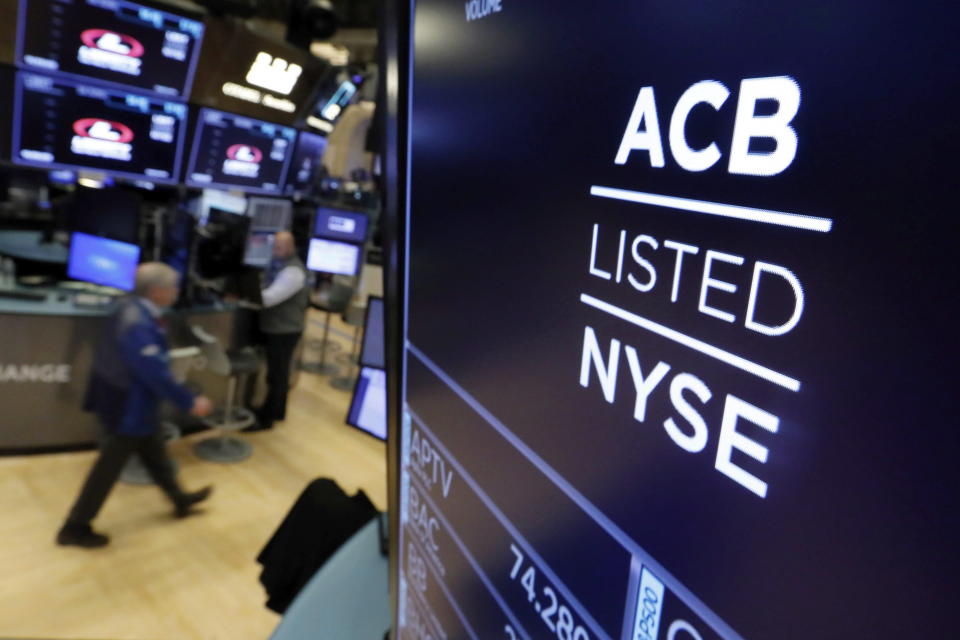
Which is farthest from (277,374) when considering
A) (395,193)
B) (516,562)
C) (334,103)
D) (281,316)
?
(516,562)

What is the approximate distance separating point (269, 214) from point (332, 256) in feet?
2.35

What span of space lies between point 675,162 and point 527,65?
27 centimetres

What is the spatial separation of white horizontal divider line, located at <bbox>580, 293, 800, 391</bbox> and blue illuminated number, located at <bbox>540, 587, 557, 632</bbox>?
34 centimetres

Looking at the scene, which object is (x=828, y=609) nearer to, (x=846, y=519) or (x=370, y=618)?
(x=846, y=519)

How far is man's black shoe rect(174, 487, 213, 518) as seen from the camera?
4.22 m

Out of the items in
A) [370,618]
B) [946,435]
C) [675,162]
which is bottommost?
[370,618]

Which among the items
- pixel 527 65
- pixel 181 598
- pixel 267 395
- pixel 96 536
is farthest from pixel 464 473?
pixel 267 395

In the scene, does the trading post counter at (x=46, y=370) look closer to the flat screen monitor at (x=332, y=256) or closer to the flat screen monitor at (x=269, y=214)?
the flat screen monitor at (x=269, y=214)

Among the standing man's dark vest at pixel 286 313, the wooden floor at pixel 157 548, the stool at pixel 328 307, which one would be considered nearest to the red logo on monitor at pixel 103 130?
the standing man's dark vest at pixel 286 313

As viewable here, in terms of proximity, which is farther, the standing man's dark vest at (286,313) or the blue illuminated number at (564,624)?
the standing man's dark vest at (286,313)

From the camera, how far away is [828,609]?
0.41m

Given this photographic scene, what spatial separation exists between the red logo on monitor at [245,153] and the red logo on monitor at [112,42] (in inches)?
40.6

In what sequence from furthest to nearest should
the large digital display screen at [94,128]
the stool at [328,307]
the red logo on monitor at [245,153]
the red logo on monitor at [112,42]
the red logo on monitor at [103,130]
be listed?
the stool at [328,307] < the red logo on monitor at [245,153] < the red logo on monitor at [103,130] < the large digital display screen at [94,128] < the red logo on monitor at [112,42]

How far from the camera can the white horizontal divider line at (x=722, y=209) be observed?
0.40 m
